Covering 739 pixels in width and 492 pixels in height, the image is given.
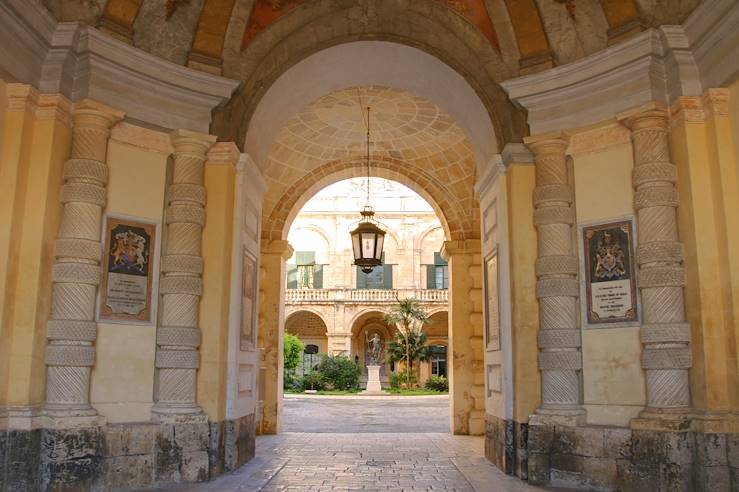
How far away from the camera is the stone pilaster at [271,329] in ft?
40.7

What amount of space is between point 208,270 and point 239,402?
1.65 meters

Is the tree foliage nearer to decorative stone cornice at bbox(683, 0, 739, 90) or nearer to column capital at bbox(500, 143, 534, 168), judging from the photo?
A: column capital at bbox(500, 143, 534, 168)

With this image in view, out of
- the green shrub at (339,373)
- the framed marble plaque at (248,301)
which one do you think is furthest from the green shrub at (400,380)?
the framed marble plaque at (248,301)

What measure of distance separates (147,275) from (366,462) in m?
3.70

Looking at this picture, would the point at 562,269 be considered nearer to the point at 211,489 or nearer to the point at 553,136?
the point at 553,136

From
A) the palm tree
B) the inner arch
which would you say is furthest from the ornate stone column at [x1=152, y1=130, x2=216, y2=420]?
the palm tree

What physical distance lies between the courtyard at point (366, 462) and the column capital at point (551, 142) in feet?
12.2

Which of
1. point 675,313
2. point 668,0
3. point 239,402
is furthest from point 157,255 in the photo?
point 668,0

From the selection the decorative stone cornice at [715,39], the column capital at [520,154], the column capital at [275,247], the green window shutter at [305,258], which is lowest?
the column capital at [275,247]

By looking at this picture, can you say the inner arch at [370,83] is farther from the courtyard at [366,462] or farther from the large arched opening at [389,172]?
the courtyard at [366,462]

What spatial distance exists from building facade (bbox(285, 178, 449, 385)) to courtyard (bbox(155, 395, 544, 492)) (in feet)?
79.8

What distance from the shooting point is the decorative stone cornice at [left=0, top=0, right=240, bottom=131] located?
253 inches

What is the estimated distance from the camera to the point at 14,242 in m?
6.43

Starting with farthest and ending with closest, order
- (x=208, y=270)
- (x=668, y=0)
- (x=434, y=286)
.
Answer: (x=434, y=286)
(x=208, y=270)
(x=668, y=0)
